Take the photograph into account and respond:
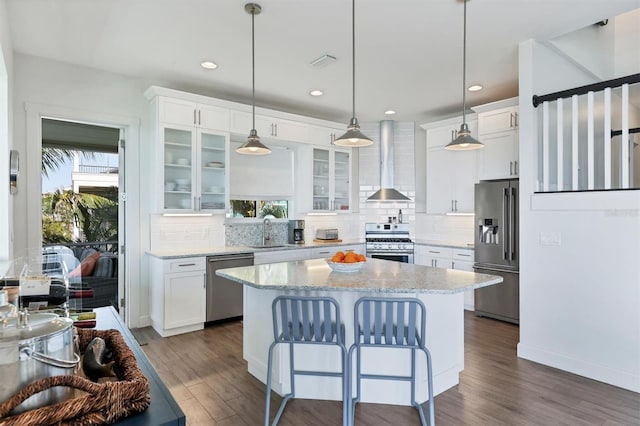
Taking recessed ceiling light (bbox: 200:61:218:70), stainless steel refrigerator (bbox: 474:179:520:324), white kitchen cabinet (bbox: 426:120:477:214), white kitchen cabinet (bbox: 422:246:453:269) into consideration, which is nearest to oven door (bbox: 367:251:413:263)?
white kitchen cabinet (bbox: 422:246:453:269)

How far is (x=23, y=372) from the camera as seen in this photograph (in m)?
0.80

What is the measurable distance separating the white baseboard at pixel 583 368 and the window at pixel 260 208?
3.59 metres

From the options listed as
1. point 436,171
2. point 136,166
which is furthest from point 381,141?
point 136,166

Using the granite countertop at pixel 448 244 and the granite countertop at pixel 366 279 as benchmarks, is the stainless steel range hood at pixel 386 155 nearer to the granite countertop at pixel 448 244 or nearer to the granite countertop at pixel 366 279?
the granite countertop at pixel 448 244

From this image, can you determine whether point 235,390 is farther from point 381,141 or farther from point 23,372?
point 381,141

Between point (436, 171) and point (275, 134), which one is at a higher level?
point (275, 134)

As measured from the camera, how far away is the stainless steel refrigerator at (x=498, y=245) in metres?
4.41

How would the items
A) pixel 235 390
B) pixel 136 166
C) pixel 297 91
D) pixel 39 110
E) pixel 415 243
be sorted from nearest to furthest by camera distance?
1. pixel 235 390
2. pixel 39 110
3. pixel 136 166
4. pixel 297 91
5. pixel 415 243

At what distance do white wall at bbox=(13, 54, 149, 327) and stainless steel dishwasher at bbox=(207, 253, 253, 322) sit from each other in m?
0.81

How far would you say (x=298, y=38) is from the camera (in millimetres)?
3396

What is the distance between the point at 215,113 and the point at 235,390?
320 cm

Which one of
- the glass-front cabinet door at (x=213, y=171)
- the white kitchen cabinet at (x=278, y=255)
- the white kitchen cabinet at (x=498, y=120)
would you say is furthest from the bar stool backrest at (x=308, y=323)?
the white kitchen cabinet at (x=498, y=120)

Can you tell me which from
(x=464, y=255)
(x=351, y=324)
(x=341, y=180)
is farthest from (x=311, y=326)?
(x=341, y=180)

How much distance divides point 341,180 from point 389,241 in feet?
4.13
